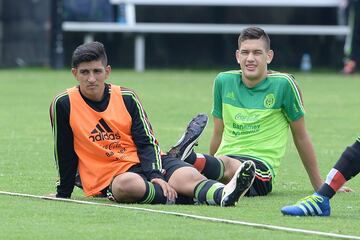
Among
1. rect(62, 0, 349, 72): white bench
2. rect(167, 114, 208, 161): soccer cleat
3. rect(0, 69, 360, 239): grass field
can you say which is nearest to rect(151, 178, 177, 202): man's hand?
rect(0, 69, 360, 239): grass field

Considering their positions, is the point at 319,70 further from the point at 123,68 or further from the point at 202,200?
the point at 202,200

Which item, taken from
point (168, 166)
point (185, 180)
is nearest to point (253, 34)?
point (168, 166)

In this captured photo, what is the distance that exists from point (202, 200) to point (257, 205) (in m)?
0.41

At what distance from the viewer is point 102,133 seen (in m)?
8.30

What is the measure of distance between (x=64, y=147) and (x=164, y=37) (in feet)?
71.7

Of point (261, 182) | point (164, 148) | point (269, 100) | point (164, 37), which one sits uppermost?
point (269, 100)

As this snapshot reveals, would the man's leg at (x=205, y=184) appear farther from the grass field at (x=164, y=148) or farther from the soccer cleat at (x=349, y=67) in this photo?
the soccer cleat at (x=349, y=67)

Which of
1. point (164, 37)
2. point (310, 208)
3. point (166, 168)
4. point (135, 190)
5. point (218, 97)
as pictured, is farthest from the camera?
point (164, 37)

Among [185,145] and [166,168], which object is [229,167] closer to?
[185,145]

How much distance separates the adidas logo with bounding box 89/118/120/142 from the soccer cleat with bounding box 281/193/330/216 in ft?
4.65

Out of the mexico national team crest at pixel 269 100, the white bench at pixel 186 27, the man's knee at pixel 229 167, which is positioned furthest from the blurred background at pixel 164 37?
the man's knee at pixel 229 167

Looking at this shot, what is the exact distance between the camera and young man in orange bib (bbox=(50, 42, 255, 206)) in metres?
8.22

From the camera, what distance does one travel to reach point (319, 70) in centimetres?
2992

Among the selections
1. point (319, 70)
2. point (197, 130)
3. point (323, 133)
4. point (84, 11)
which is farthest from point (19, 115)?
point (319, 70)
